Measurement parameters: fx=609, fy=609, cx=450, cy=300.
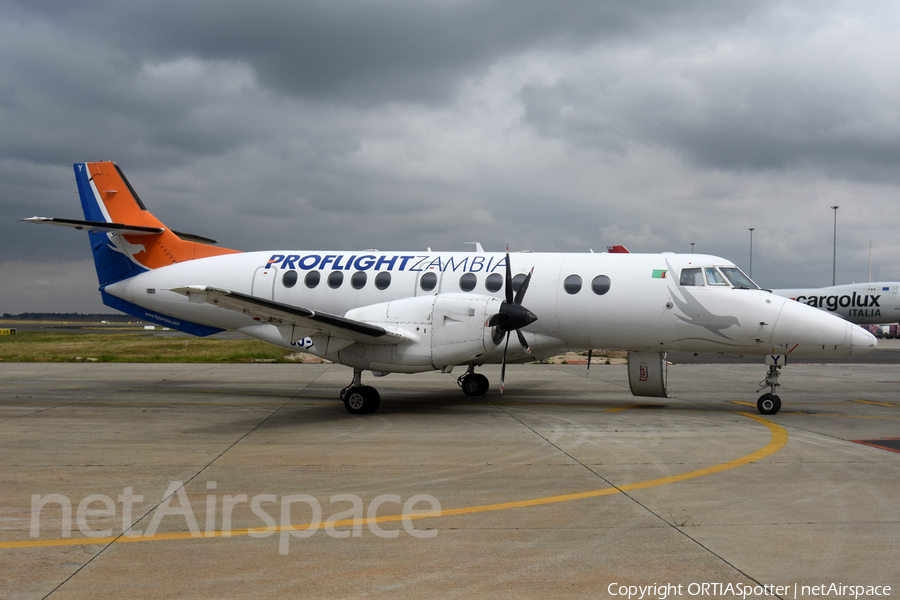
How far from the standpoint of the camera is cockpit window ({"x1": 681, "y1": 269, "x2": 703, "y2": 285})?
13.5 m

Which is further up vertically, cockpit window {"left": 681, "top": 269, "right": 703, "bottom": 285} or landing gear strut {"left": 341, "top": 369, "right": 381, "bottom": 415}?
cockpit window {"left": 681, "top": 269, "right": 703, "bottom": 285}

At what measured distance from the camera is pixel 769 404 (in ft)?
43.2

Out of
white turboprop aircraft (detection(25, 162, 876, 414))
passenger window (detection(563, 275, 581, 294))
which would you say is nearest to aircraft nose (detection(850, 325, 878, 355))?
white turboprop aircraft (detection(25, 162, 876, 414))

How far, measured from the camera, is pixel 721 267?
13.6 m

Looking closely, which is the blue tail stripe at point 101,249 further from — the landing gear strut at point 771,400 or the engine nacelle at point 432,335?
the landing gear strut at point 771,400

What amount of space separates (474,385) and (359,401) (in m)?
4.33

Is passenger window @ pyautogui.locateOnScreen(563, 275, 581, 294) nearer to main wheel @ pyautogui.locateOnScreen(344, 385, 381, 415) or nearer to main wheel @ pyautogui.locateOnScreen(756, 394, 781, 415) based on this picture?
main wheel @ pyautogui.locateOnScreen(756, 394, 781, 415)

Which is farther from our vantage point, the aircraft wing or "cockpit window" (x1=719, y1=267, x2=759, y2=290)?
"cockpit window" (x1=719, y1=267, x2=759, y2=290)

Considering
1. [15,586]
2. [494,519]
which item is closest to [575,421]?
[494,519]

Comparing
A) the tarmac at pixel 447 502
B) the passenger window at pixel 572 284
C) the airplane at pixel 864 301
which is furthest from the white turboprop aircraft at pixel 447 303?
the airplane at pixel 864 301

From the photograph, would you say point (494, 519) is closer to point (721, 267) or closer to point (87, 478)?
point (87, 478)

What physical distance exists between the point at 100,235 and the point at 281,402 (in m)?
7.64

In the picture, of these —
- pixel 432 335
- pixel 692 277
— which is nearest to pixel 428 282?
pixel 432 335

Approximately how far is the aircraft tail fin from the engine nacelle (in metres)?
6.73
